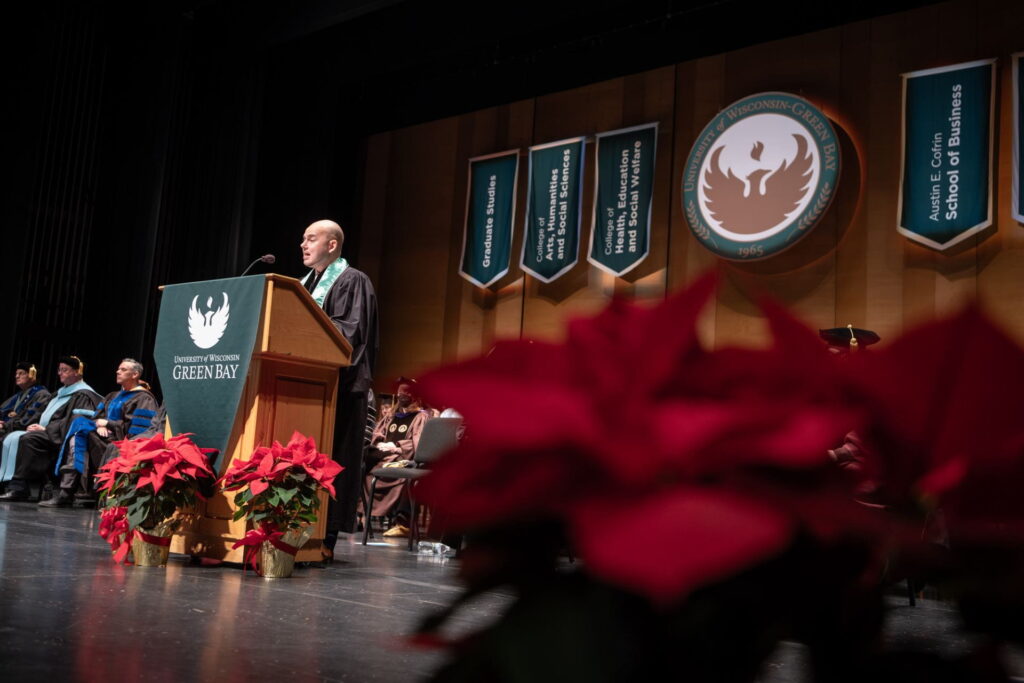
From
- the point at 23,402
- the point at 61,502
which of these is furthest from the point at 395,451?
the point at 23,402

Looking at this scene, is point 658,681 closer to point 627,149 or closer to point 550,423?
point 550,423

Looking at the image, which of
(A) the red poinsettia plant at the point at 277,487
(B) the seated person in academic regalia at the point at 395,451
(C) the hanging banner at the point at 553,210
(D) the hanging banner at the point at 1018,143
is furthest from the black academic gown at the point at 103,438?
(D) the hanging banner at the point at 1018,143

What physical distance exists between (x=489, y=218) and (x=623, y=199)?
1.74 m

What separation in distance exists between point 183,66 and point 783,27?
19.6 feet

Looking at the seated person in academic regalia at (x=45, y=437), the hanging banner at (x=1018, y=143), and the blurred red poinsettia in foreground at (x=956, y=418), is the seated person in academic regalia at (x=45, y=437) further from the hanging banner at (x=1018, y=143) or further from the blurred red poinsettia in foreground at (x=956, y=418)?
the blurred red poinsettia in foreground at (x=956, y=418)

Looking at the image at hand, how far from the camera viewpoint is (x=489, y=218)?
1041 centimetres

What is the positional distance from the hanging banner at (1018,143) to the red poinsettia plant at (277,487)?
18.8 feet

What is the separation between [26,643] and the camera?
72.8 inches

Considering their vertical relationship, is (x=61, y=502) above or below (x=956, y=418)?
below

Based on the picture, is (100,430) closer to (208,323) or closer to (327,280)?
(327,280)

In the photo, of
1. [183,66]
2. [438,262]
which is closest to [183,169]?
[183,66]

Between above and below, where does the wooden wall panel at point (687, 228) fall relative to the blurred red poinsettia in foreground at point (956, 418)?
above

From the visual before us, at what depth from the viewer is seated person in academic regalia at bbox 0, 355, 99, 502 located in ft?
26.6

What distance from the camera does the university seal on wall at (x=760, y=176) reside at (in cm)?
822
